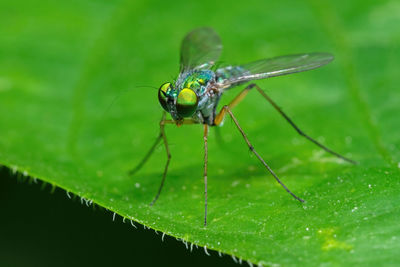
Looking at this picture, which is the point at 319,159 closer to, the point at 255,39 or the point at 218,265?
the point at 218,265

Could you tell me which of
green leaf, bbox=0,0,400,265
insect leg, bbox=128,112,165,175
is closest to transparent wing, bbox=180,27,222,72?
green leaf, bbox=0,0,400,265

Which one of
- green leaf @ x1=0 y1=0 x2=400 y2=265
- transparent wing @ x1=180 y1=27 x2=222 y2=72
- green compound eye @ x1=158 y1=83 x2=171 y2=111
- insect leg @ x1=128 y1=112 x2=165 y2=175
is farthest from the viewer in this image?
transparent wing @ x1=180 y1=27 x2=222 y2=72

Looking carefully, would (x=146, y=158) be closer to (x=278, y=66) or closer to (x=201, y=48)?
(x=201, y=48)

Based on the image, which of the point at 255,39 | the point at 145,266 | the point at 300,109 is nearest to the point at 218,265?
the point at 145,266

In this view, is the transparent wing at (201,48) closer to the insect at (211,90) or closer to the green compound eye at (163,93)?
the insect at (211,90)

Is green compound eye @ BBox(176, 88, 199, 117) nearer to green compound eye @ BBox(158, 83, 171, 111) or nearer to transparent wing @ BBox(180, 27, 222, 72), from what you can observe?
green compound eye @ BBox(158, 83, 171, 111)

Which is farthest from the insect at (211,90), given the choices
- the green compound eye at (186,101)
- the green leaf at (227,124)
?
the green leaf at (227,124)
